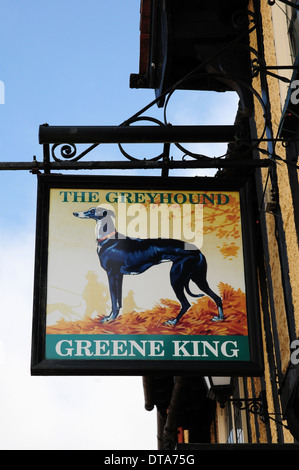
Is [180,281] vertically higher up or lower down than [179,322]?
higher up

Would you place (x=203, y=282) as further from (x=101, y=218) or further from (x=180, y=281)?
(x=101, y=218)

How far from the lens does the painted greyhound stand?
5918 mm

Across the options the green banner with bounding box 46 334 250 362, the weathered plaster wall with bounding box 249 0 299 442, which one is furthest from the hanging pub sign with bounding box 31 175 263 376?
the weathered plaster wall with bounding box 249 0 299 442

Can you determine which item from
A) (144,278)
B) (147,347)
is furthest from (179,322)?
(144,278)

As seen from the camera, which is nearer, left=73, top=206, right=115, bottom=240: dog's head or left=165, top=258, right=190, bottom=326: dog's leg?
left=165, top=258, right=190, bottom=326: dog's leg

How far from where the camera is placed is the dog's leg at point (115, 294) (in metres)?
5.73

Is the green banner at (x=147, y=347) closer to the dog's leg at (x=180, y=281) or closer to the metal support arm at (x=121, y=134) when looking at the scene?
the dog's leg at (x=180, y=281)

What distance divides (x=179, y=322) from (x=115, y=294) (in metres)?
0.52

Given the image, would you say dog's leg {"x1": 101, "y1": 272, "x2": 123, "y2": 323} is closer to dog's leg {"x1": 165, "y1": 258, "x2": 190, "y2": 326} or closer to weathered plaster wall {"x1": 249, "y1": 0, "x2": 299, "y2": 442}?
dog's leg {"x1": 165, "y1": 258, "x2": 190, "y2": 326}

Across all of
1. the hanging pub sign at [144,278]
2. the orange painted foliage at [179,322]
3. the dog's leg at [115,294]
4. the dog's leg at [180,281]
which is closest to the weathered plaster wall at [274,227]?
the hanging pub sign at [144,278]

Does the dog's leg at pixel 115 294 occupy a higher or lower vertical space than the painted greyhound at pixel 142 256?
lower

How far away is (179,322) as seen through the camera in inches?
227

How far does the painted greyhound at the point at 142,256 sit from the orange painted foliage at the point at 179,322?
8 centimetres

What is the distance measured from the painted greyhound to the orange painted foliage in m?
0.08
